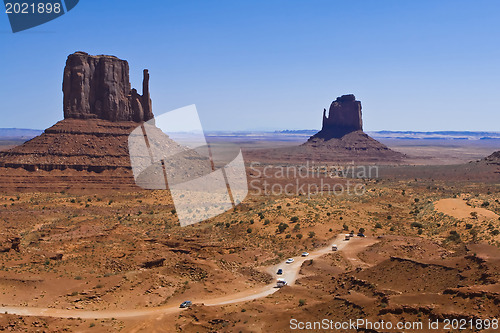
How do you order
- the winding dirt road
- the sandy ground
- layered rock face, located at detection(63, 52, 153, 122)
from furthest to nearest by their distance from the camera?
layered rock face, located at detection(63, 52, 153, 122)
the sandy ground
the winding dirt road

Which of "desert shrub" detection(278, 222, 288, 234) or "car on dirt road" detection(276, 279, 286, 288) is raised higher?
"desert shrub" detection(278, 222, 288, 234)

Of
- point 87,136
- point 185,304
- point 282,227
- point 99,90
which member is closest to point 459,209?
point 282,227

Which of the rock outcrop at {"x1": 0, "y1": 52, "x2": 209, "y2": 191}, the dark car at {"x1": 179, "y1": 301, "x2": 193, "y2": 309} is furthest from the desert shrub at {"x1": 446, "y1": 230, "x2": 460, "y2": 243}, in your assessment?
the rock outcrop at {"x1": 0, "y1": 52, "x2": 209, "y2": 191}

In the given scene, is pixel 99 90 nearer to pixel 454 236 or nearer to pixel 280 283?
pixel 280 283

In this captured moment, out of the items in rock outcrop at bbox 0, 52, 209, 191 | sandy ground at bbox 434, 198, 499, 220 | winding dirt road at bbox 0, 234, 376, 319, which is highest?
rock outcrop at bbox 0, 52, 209, 191

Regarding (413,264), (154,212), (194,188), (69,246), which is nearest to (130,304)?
(69,246)

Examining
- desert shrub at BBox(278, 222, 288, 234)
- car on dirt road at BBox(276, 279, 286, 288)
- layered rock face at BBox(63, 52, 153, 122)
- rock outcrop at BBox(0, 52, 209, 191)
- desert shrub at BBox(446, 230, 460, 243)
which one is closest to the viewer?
car on dirt road at BBox(276, 279, 286, 288)

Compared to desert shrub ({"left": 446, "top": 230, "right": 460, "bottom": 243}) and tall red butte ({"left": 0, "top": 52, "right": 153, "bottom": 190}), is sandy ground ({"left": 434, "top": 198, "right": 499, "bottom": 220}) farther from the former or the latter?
tall red butte ({"left": 0, "top": 52, "right": 153, "bottom": 190})

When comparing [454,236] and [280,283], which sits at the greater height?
[454,236]

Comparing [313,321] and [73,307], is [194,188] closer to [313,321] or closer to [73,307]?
[73,307]
